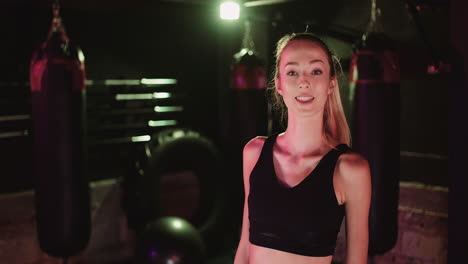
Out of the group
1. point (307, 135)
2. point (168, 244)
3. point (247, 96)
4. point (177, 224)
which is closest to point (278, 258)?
point (307, 135)

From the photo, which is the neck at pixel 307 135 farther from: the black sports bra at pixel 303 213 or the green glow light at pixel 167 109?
the green glow light at pixel 167 109

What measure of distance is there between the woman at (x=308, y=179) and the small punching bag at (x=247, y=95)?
268cm

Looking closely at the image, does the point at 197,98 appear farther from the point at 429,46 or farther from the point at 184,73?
the point at 429,46

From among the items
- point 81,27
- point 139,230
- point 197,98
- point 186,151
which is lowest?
point 139,230

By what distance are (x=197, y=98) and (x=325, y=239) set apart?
14.2 feet

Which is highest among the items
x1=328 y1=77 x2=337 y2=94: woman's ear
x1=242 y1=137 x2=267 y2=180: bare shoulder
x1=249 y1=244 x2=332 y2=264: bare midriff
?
x1=328 y1=77 x2=337 y2=94: woman's ear

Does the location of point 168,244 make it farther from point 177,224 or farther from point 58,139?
point 58,139

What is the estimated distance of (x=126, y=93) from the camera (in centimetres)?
498

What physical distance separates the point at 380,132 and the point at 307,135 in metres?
1.57

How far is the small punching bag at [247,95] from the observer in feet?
14.0

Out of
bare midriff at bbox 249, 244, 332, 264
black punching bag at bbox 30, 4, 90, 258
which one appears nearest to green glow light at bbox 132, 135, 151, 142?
black punching bag at bbox 30, 4, 90, 258

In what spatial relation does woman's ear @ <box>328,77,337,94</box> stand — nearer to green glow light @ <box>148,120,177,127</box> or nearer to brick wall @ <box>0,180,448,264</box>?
brick wall @ <box>0,180,448,264</box>

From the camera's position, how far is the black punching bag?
3.18 metres

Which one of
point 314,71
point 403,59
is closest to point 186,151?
point 403,59
